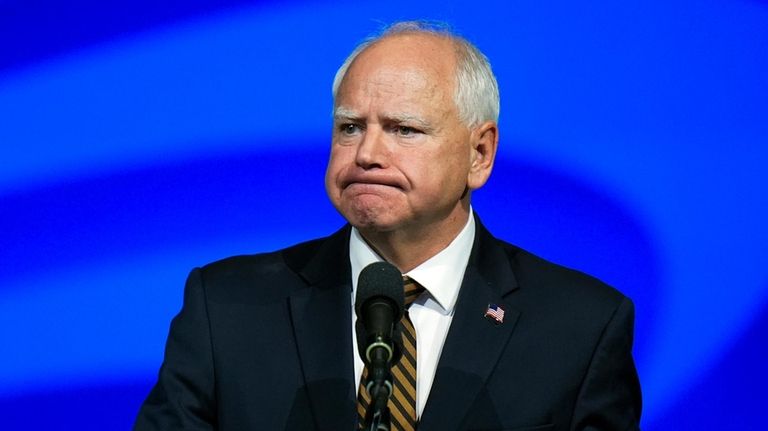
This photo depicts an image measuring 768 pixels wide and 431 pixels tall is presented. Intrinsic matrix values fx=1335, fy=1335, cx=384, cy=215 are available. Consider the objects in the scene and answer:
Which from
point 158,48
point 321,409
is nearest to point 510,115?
point 158,48

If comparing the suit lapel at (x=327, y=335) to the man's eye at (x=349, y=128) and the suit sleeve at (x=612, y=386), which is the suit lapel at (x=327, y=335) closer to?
the man's eye at (x=349, y=128)

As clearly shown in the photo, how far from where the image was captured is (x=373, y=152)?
2.46 m

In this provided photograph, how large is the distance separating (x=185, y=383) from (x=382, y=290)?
0.69 meters

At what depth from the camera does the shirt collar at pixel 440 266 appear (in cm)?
258

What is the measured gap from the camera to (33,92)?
3.17m

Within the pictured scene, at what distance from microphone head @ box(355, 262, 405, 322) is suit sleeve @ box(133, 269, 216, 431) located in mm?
642

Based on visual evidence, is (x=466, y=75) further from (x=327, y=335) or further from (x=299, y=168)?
(x=299, y=168)

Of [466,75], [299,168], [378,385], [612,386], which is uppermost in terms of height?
[299,168]

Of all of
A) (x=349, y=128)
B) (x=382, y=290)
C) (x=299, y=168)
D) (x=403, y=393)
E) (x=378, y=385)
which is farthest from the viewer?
(x=299, y=168)

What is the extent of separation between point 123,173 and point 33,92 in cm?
29

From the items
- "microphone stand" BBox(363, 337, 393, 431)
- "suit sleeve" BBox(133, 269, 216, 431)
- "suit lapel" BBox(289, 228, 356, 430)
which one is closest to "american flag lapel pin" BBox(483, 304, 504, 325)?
"suit lapel" BBox(289, 228, 356, 430)

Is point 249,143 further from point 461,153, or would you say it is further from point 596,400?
point 596,400

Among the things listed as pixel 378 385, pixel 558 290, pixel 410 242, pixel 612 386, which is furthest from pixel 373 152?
pixel 378 385

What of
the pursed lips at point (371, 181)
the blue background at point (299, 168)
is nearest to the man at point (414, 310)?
the pursed lips at point (371, 181)
